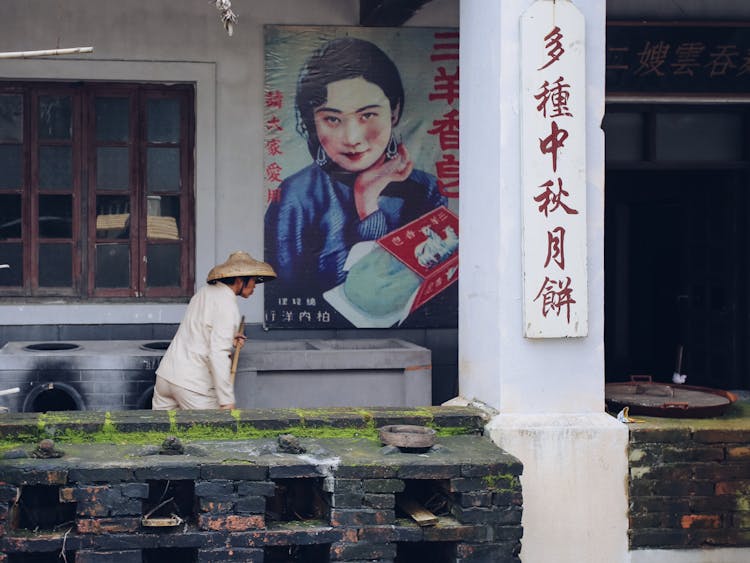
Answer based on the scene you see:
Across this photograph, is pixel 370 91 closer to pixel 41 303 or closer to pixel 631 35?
pixel 631 35

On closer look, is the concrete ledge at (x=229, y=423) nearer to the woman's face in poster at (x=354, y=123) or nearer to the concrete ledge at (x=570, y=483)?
the concrete ledge at (x=570, y=483)

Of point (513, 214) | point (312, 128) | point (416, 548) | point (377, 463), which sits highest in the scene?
point (312, 128)

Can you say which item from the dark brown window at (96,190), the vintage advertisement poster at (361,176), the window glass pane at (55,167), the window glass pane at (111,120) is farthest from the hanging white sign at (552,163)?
the window glass pane at (55,167)

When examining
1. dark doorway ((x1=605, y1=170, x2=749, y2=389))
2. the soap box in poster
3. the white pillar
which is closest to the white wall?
the soap box in poster

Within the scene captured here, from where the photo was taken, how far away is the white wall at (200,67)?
8664mm

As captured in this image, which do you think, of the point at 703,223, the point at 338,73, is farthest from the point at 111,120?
the point at 703,223

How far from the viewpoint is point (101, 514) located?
5.07 metres

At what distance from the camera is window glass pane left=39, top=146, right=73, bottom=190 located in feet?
28.7

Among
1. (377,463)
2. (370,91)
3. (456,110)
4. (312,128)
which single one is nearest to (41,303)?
(312,128)

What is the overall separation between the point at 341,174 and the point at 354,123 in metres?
0.45

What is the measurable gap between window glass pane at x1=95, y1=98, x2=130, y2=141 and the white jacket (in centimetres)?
223

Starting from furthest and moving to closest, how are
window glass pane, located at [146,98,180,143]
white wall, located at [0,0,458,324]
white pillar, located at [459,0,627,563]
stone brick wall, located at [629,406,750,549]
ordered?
window glass pane, located at [146,98,180,143] → white wall, located at [0,0,458,324] → stone brick wall, located at [629,406,750,549] → white pillar, located at [459,0,627,563]

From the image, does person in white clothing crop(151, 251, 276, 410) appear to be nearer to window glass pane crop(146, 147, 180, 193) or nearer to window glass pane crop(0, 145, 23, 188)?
window glass pane crop(146, 147, 180, 193)

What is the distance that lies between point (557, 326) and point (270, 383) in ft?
9.64
